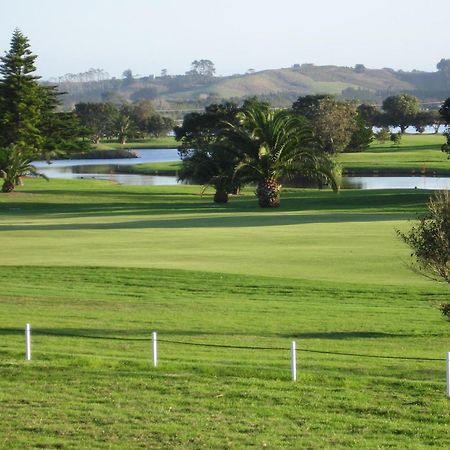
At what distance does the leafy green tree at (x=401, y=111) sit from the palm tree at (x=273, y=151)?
380ft

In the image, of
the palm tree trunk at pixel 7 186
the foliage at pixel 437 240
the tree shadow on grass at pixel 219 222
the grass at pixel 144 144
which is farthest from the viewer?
the grass at pixel 144 144

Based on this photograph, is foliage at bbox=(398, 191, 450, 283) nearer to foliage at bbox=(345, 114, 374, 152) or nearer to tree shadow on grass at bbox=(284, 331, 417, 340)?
tree shadow on grass at bbox=(284, 331, 417, 340)

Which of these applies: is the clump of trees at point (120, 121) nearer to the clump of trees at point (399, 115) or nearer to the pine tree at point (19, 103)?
the clump of trees at point (399, 115)

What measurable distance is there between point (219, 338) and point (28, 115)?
59.3m

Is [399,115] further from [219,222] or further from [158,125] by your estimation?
[219,222]

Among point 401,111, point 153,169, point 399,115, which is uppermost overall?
point 401,111

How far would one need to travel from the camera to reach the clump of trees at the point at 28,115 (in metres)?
74.5

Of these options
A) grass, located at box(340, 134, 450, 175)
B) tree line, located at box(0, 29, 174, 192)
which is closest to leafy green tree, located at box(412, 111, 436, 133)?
grass, located at box(340, 134, 450, 175)

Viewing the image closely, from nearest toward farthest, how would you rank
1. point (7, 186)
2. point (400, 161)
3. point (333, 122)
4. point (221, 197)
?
point (221, 197), point (7, 186), point (400, 161), point (333, 122)

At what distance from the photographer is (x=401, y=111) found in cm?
16762

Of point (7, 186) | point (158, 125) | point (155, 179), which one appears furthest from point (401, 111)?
point (7, 186)

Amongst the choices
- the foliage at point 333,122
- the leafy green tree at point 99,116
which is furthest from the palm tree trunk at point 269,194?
the leafy green tree at point 99,116

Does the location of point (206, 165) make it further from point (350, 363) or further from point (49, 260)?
point (350, 363)

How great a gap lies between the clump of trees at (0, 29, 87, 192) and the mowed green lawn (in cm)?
3741
